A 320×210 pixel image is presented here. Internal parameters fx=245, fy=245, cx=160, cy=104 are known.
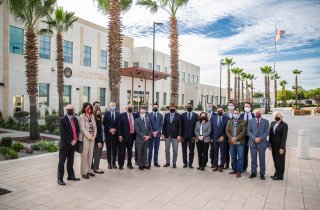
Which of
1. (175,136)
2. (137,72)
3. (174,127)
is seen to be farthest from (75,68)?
(175,136)

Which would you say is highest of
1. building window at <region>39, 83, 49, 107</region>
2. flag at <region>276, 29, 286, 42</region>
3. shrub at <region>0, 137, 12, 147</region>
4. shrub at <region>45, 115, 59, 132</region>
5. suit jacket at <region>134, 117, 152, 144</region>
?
flag at <region>276, 29, 286, 42</region>

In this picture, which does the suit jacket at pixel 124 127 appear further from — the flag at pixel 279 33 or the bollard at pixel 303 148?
the flag at pixel 279 33

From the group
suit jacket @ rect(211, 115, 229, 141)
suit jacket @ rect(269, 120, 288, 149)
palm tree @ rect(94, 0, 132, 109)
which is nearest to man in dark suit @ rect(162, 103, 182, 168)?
suit jacket @ rect(211, 115, 229, 141)

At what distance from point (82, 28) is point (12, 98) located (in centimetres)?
1165

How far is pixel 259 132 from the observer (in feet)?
23.8

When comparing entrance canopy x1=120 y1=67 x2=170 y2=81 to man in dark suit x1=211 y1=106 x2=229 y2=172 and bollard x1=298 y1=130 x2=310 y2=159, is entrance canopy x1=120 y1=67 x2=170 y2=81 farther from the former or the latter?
man in dark suit x1=211 y1=106 x2=229 y2=172

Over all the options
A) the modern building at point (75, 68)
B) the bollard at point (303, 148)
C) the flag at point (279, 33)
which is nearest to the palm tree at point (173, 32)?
the modern building at point (75, 68)

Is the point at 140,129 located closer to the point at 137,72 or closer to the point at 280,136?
the point at 280,136

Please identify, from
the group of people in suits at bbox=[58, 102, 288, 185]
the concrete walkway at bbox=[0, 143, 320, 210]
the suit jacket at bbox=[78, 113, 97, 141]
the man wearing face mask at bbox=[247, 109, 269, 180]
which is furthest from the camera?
the man wearing face mask at bbox=[247, 109, 269, 180]

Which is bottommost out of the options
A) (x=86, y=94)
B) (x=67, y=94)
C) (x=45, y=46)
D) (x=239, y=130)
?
(x=239, y=130)

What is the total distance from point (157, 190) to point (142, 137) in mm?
2305

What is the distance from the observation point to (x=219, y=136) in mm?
7891

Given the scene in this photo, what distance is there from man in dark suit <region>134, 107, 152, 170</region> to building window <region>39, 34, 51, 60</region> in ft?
64.3

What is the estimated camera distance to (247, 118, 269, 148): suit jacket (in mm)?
7191
